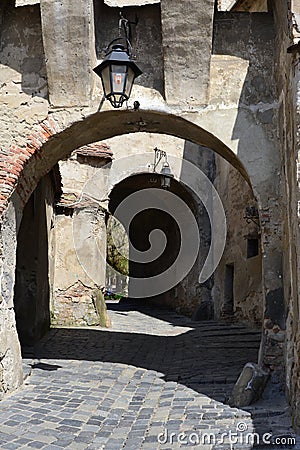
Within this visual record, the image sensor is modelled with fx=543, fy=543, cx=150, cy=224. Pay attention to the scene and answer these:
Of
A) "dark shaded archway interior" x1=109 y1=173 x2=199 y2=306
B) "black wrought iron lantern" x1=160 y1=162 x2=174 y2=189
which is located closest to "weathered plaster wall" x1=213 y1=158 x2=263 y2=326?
"black wrought iron lantern" x1=160 y1=162 x2=174 y2=189

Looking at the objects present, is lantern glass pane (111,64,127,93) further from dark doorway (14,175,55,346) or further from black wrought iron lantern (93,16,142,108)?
dark doorway (14,175,55,346)

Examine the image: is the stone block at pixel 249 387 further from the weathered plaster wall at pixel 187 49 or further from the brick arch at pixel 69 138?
the weathered plaster wall at pixel 187 49

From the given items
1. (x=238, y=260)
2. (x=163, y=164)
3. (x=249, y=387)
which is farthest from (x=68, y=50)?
(x=163, y=164)

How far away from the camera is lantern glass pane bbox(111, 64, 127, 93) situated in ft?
16.6

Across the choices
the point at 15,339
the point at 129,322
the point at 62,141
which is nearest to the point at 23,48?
the point at 62,141

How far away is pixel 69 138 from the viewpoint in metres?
6.02

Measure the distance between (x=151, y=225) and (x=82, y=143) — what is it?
13.3m

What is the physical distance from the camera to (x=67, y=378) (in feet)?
19.7

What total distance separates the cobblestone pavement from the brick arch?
200 centimetres

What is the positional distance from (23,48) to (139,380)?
12.5ft

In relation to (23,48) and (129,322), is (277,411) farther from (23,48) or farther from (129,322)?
(129,322)

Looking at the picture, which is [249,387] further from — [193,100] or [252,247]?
[252,247]

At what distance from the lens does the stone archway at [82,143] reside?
17.4 feet

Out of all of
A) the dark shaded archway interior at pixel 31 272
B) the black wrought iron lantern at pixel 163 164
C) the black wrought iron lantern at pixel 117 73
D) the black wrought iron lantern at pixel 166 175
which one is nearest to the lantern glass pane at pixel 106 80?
the black wrought iron lantern at pixel 117 73
